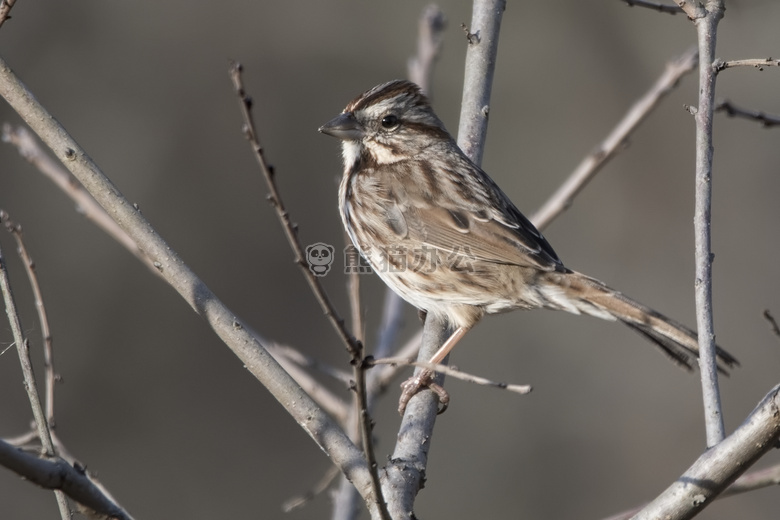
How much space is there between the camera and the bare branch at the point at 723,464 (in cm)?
239

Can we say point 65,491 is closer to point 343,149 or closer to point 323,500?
point 343,149

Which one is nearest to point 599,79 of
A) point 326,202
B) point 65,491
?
point 326,202

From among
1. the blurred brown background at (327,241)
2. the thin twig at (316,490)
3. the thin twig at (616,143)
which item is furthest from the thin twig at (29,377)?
the blurred brown background at (327,241)

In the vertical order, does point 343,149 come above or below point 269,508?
above

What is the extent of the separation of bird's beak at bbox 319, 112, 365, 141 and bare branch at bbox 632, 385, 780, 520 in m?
2.85

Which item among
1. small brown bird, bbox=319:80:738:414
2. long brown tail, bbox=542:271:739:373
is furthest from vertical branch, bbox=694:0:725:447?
small brown bird, bbox=319:80:738:414

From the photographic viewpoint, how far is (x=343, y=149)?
518 centimetres

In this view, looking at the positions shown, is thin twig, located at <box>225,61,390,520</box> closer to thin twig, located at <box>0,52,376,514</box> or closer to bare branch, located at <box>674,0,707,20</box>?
thin twig, located at <box>0,52,376,514</box>

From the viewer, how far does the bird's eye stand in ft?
16.2

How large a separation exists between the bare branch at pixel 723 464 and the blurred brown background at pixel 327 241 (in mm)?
6148

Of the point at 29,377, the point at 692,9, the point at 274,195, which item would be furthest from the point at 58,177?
the point at 692,9

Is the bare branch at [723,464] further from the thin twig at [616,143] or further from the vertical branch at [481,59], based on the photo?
the vertical branch at [481,59]

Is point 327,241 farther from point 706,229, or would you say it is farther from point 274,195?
point 274,195

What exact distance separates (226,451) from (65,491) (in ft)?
22.3
